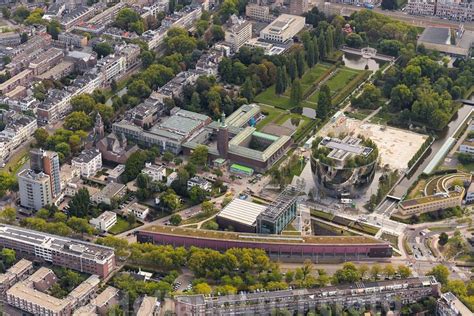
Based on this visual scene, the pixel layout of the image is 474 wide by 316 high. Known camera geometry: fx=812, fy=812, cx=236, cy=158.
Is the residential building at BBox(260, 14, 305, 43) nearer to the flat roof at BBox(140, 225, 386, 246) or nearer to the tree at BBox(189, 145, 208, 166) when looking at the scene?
the tree at BBox(189, 145, 208, 166)

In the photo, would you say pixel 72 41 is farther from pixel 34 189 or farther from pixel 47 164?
pixel 34 189

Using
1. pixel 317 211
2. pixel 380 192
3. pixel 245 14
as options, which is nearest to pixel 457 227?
pixel 380 192

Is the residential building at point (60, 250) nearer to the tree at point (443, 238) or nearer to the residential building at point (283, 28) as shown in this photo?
the tree at point (443, 238)

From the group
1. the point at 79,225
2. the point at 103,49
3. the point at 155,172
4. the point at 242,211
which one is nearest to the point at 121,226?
the point at 79,225

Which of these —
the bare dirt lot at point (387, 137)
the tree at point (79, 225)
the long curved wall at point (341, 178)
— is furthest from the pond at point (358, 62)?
the tree at point (79, 225)

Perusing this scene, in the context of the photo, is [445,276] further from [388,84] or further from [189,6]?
[189,6]
